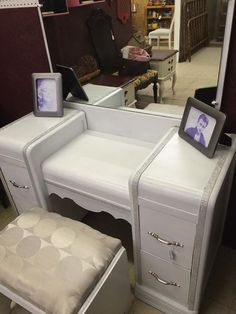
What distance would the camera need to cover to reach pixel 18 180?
132 centimetres

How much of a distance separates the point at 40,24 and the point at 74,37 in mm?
175

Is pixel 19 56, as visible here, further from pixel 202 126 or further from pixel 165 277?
pixel 165 277

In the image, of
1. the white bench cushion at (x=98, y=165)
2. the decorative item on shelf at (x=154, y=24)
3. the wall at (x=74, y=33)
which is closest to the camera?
the white bench cushion at (x=98, y=165)

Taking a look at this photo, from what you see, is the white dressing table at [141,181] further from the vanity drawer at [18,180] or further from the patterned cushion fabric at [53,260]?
the patterned cushion fabric at [53,260]

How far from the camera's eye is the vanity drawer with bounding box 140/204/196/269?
89cm

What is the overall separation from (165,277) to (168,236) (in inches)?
9.9

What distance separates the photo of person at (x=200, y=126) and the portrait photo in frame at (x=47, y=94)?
2.20ft

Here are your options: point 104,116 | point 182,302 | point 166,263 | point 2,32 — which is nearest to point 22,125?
point 104,116

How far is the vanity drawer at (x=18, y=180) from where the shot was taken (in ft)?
4.13

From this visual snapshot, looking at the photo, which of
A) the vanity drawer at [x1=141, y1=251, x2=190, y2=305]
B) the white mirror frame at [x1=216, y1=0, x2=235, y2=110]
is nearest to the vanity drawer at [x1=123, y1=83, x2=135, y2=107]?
the white mirror frame at [x1=216, y1=0, x2=235, y2=110]

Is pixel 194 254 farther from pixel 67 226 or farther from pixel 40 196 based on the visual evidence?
pixel 40 196

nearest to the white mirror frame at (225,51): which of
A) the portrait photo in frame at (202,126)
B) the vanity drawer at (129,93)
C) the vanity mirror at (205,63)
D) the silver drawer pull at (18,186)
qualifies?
the vanity mirror at (205,63)

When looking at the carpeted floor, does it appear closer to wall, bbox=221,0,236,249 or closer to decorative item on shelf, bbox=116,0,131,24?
wall, bbox=221,0,236,249

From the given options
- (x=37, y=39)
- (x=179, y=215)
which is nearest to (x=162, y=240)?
(x=179, y=215)
